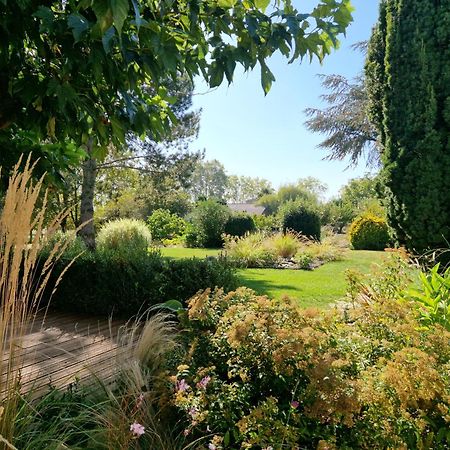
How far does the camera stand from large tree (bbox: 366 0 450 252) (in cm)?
504

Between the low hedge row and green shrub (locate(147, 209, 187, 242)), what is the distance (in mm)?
14014

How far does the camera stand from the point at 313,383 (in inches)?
54.2

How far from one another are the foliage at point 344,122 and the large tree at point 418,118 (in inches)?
524

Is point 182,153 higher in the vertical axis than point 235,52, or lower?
higher

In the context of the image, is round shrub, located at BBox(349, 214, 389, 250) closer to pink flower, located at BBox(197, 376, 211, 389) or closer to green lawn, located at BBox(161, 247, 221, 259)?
green lawn, located at BBox(161, 247, 221, 259)

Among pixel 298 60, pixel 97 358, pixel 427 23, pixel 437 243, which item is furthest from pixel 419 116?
pixel 97 358

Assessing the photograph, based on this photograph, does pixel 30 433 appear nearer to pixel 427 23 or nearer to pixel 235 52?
pixel 235 52

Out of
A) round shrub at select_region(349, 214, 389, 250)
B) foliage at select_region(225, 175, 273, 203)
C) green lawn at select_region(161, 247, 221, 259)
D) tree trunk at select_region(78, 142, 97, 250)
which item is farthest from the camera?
foliage at select_region(225, 175, 273, 203)

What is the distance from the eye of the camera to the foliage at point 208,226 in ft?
47.0

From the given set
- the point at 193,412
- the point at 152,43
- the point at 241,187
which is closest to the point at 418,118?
the point at 152,43

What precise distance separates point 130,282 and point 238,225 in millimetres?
10286

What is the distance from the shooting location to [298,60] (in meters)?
1.73

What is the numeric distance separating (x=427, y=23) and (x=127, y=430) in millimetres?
6054

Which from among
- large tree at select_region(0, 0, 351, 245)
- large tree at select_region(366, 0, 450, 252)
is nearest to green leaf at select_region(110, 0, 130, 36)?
large tree at select_region(0, 0, 351, 245)
